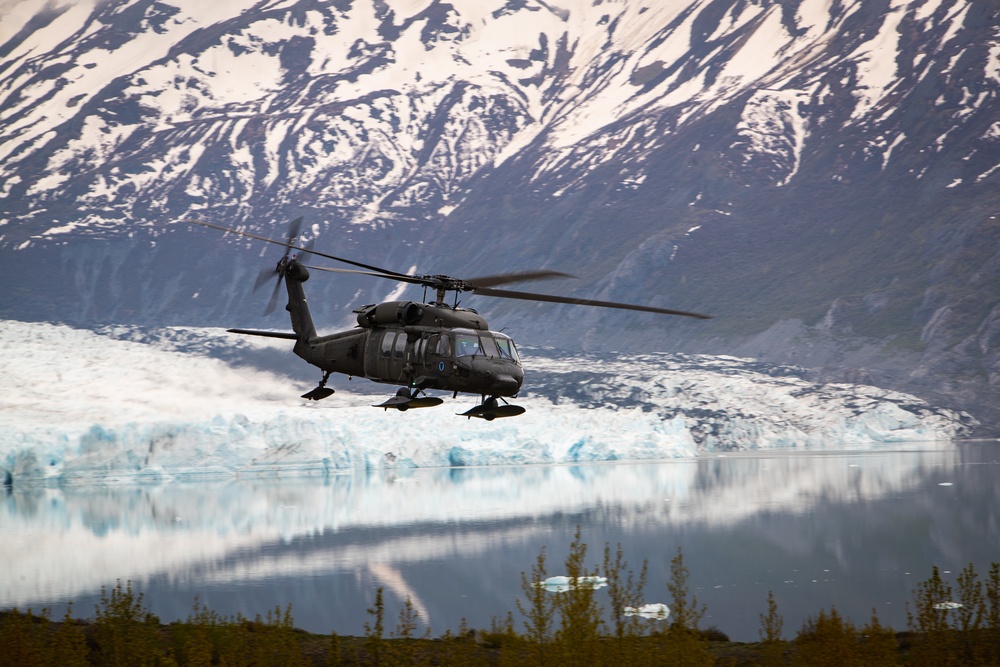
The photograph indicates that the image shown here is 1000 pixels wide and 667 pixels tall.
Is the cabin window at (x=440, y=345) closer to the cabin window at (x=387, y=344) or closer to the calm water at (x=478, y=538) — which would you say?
the cabin window at (x=387, y=344)

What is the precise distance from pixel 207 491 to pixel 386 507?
63.7ft

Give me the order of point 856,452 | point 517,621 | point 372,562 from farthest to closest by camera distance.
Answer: point 856,452 → point 372,562 → point 517,621

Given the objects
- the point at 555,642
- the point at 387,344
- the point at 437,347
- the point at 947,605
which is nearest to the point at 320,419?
the point at 947,605

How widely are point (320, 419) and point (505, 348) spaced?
68.2 m

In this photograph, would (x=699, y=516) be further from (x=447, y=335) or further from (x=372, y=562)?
(x=447, y=335)

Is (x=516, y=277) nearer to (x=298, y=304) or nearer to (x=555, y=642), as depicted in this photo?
(x=555, y=642)

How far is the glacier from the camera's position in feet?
262

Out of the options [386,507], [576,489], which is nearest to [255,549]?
[386,507]

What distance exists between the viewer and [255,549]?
61.6 metres

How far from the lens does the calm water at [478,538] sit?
157ft

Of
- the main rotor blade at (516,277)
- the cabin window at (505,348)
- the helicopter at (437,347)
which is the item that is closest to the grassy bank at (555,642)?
the helicopter at (437,347)

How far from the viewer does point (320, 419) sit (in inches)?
3349

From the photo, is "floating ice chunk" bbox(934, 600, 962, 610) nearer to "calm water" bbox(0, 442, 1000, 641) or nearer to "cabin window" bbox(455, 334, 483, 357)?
"calm water" bbox(0, 442, 1000, 641)

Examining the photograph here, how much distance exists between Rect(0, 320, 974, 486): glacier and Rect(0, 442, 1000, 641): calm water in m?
3.13
